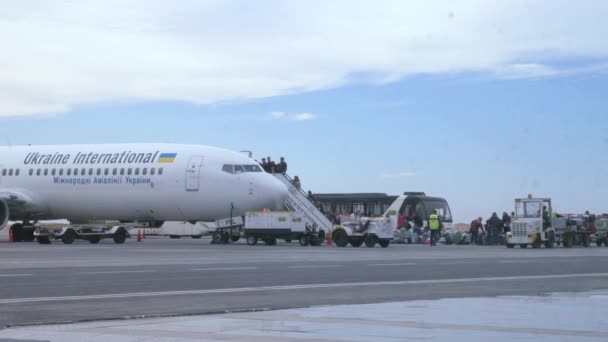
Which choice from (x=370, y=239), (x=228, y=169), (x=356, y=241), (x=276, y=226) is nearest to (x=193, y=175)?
(x=228, y=169)

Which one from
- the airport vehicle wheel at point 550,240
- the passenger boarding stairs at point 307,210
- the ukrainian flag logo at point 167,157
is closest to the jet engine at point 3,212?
the ukrainian flag logo at point 167,157

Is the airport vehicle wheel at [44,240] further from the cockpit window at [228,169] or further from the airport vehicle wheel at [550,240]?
the airport vehicle wheel at [550,240]

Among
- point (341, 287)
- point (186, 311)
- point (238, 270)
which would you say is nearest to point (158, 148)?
point (238, 270)

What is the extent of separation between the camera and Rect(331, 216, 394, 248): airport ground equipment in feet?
132

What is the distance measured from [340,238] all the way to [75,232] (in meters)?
10.6

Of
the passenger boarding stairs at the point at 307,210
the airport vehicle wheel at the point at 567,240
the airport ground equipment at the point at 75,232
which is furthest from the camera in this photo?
the airport vehicle wheel at the point at 567,240

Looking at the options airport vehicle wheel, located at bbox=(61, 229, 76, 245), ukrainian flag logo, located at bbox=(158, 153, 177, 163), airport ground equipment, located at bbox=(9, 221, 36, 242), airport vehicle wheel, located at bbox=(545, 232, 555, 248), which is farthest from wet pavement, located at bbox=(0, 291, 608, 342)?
airport ground equipment, located at bbox=(9, 221, 36, 242)

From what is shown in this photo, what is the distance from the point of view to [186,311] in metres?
11.6

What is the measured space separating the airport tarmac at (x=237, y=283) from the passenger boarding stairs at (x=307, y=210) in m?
17.9

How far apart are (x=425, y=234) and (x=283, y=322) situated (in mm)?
47509

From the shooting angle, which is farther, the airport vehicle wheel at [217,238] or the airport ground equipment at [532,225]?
the airport vehicle wheel at [217,238]

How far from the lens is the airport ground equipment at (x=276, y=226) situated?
41094 mm

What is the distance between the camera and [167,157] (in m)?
42.1

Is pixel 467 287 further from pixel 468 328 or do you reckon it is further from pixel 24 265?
pixel 24 265
